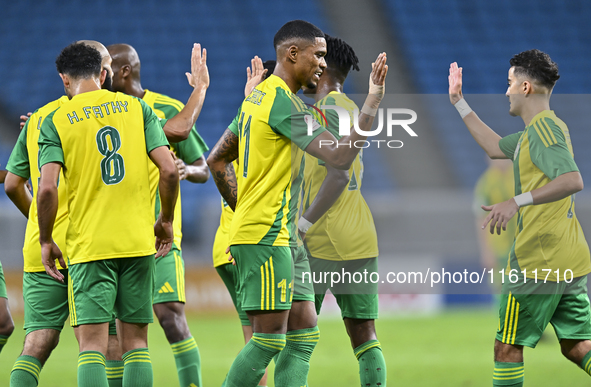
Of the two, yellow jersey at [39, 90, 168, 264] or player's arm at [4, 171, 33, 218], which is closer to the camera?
yellow jersey at [39, 90, 168, 264]

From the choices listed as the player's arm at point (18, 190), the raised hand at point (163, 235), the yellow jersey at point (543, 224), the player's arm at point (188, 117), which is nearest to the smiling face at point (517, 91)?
the yellow jersey at point (543, 224)

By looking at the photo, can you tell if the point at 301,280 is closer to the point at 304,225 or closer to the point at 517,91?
the point at 304,225

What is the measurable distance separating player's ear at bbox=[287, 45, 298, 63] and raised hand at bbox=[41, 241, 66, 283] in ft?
4.99

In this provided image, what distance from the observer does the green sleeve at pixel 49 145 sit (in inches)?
136

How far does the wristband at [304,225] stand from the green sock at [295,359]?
2.00 feet

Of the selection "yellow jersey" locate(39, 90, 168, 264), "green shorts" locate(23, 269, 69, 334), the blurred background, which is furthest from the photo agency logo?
the blurred background

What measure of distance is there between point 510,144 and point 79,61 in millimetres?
2398

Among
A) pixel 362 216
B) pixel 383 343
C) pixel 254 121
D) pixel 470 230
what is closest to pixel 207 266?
pixel 383 343

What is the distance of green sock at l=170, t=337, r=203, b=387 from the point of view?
4.42 metres

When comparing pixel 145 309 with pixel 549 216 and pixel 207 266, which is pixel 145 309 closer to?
pixel 549 216

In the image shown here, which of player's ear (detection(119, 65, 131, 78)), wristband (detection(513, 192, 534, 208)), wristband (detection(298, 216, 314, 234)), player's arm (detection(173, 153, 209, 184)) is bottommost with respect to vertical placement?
wristband (detection(298, 216, 314, 234))

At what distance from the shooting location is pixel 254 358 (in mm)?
3336

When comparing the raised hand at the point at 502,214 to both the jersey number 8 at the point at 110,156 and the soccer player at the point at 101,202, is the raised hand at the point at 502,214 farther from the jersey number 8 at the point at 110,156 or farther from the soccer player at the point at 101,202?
the jersey number 8 at the point at 110,156

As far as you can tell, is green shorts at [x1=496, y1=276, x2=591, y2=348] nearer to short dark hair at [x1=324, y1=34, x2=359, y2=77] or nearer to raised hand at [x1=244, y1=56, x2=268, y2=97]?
short dark hair at [x1=324, y1=34, x2=359, y2=77]
